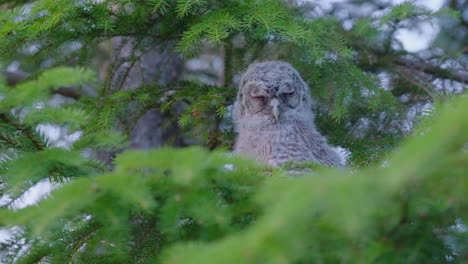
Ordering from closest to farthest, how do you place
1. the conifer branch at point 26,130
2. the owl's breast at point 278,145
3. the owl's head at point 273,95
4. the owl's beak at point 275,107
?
the conifer branch at point 26,130 < the owl's breast at point 278,145 < the owl's beak at point 275,107 < the owl's head at point 273,95

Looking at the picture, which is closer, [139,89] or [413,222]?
[413,222]

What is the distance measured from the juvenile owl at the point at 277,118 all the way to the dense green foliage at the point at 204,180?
17 cm

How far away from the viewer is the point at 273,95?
3.10m

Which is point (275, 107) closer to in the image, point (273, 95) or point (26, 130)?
point (273, 95)

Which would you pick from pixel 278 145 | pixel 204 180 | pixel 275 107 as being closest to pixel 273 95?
pixel 275 107

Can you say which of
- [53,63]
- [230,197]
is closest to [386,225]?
[230,197]

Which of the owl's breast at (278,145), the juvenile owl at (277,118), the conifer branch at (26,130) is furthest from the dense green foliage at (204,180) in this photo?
the owl's breast at (278,145)

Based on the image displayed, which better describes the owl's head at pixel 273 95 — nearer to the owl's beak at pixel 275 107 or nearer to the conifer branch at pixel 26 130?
the owl's beak at pixel 275 107

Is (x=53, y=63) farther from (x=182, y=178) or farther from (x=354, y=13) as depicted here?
(x=354, y=13)

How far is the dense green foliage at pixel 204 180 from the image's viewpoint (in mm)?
1044

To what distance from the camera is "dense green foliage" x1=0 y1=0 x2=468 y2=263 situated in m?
1.04

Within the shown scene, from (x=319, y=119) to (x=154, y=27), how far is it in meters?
1.40

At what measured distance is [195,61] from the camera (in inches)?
227

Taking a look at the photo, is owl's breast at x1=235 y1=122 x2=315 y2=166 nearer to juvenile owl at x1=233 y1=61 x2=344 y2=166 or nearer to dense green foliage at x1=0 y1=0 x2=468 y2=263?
juvenile owl at x1=233 y1=61 x2=344 y2=166
